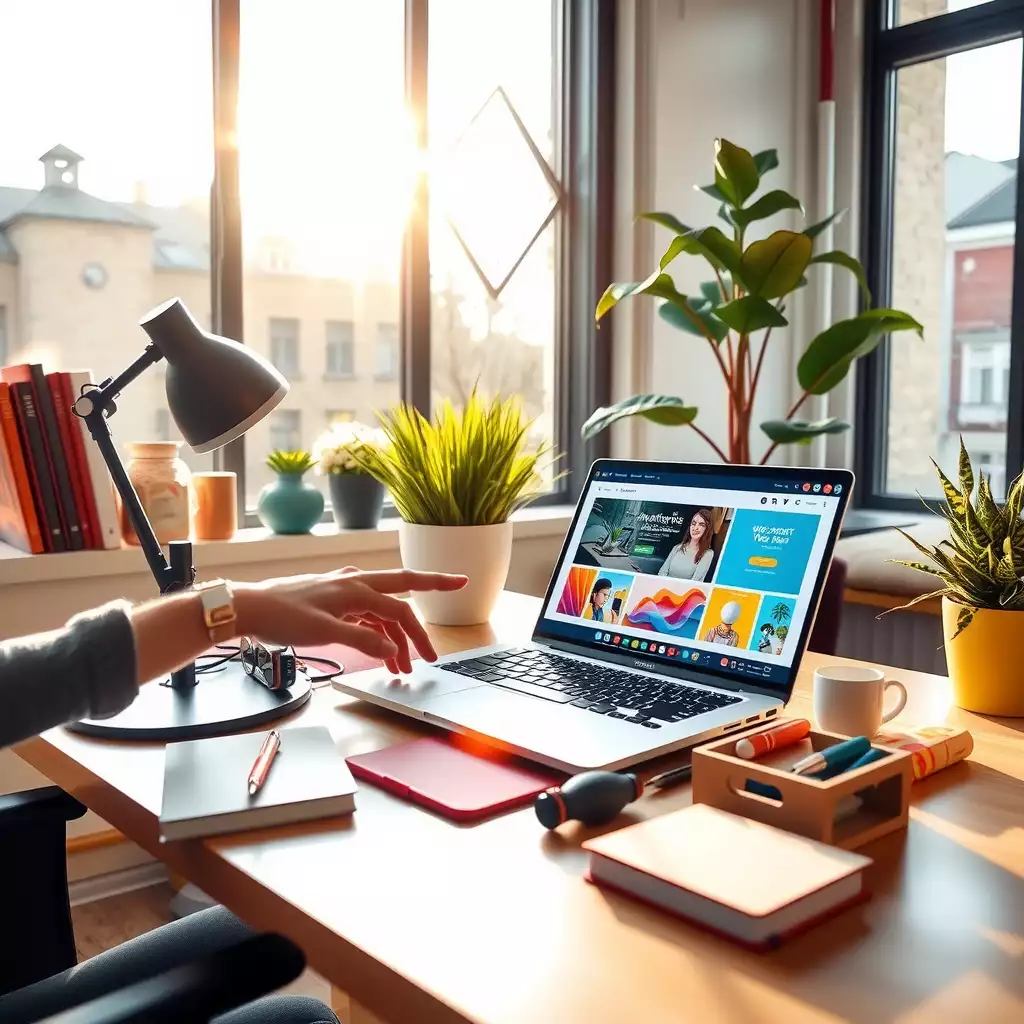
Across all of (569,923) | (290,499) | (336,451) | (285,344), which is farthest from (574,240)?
(569,923)

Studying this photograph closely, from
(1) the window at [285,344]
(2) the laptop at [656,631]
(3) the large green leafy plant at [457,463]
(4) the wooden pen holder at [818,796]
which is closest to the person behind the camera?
(4) the wooden pen holder at [818,796]

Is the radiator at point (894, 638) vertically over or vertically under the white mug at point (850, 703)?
under

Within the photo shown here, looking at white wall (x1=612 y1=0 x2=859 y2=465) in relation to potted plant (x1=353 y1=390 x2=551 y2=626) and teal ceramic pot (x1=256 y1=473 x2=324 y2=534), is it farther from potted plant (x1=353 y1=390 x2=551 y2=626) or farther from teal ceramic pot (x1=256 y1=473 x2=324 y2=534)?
potted plant (x1=353 y1=390 x2=551 y2=626)

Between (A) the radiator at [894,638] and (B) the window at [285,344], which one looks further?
(A) the radiator at [894,638]

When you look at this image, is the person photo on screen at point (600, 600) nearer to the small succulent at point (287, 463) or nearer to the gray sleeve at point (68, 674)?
the gray sleeve at point (68, 674)

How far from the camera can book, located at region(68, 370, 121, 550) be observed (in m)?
1.83

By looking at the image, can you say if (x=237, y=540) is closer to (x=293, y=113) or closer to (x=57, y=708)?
(x=293, y=113)

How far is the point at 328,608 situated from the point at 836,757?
17.4 inches

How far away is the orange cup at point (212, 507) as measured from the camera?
6.88 ft

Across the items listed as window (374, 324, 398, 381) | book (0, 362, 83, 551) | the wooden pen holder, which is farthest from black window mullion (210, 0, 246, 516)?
the wooden pen holder

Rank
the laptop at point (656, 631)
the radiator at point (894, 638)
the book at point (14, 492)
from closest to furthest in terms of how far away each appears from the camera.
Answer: the laptop at point (656, 631) → the book at point (14, 492) → the radiator at point (894, 638)

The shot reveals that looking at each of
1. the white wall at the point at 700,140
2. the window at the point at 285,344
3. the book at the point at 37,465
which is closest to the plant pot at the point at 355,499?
the window at the point at 285,344

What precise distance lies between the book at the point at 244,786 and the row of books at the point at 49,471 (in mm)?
1034

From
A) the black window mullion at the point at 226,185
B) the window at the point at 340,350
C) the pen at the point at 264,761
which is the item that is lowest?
the pen at the point at 264,761
